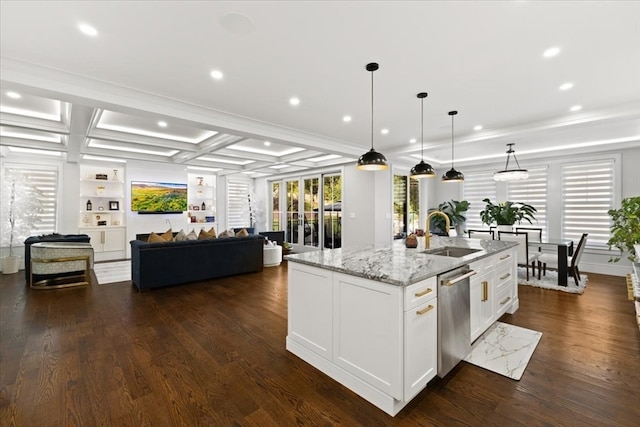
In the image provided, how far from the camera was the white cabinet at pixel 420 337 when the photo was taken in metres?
1.87

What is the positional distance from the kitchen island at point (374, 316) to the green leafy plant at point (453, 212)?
16.0 feet

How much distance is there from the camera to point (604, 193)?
18.7ft

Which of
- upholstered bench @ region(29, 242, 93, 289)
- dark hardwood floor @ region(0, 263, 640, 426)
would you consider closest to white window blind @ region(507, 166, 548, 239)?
dark hardwood floor @ region(0, 263, 640, 426)

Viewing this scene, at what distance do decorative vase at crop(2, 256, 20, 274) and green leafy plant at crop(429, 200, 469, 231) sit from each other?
964 cm

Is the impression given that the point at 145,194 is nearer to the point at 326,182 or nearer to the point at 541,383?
the point at 326,182

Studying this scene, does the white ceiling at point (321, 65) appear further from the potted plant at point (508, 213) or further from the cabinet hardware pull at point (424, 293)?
the cabinet hardware pull at point (424, 293)

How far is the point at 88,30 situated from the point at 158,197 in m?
6.58

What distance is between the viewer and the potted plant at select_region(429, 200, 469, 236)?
7324 mm

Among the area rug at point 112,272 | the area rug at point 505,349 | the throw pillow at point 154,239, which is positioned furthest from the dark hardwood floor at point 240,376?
the area rug at point 112,272

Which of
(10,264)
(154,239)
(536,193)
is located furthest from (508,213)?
(10,264)

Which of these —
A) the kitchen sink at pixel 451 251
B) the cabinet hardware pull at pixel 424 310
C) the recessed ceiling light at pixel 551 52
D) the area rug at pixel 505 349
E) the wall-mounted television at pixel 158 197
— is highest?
the recessed ceiling light at pixel 551 52

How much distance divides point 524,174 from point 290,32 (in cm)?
512

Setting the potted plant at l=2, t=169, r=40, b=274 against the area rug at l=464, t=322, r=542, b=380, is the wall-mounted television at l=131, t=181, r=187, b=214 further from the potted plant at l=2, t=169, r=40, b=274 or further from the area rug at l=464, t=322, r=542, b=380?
the area rug at l=464, t=322, r=542, b=380

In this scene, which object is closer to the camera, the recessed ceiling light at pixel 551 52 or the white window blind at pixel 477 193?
the recessed ceiling light at pixel 551 52
